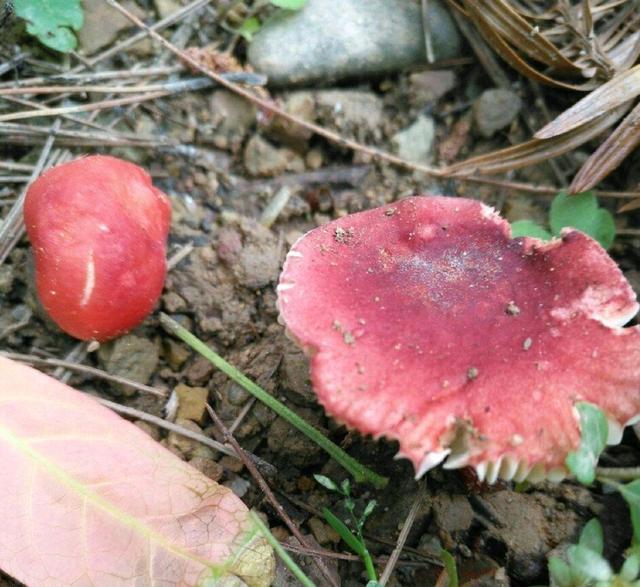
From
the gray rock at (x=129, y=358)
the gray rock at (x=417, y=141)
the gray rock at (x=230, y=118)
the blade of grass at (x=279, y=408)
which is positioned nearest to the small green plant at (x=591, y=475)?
the blade of grass at (x=279, y=408)

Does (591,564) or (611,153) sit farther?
(611,153)

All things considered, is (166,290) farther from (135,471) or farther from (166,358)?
(135,471)

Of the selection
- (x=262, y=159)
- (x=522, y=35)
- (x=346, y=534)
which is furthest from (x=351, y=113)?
(x=346, y=534)

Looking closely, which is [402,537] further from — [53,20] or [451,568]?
[53,20]

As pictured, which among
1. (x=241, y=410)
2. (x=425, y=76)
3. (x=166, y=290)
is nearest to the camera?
(x=241, y=410)

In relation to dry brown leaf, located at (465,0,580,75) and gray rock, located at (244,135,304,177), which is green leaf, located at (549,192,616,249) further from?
gray rock, located at (244,135,304,177)

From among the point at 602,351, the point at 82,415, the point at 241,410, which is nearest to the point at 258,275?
the point at 241,410

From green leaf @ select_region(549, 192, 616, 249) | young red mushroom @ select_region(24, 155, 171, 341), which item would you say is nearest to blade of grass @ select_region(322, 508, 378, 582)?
young red mushroom @ select_region(24, 155, 171, 341)
